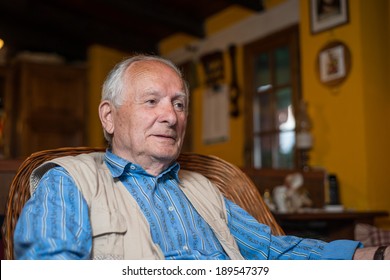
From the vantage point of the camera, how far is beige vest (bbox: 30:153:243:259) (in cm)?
111

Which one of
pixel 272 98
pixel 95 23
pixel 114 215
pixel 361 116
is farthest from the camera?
pixel 95 23

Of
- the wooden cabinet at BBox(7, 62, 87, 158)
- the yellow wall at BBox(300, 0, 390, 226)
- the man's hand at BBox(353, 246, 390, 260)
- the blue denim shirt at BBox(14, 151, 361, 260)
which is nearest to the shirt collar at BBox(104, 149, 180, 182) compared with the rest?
the blue denim shirt at BBox(14, 151, 361, 260)

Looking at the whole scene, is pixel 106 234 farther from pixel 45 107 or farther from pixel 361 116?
pixel 45 107

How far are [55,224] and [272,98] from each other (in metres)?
3.69

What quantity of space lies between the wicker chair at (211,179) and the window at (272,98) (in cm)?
269

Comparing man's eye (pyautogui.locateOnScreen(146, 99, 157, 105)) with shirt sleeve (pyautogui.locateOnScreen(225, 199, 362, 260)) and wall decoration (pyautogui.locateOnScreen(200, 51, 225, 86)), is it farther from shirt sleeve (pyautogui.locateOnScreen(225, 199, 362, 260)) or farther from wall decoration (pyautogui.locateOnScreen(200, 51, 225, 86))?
wall decoration (pyautogui.locateOnScreen(200, 51, 225, 86))

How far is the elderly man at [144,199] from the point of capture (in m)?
1.09

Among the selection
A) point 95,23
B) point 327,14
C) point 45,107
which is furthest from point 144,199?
point 45,107

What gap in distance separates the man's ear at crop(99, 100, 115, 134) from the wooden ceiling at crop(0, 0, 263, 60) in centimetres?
349

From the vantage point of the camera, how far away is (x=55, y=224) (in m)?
1.02

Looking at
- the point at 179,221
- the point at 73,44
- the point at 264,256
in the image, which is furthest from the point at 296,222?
the point at 73,44

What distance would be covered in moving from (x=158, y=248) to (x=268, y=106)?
3.59 metres

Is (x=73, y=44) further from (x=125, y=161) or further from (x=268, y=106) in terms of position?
(x=125, y=161)

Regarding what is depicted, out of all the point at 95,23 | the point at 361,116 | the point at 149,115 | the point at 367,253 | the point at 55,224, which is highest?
the point at 95,23
